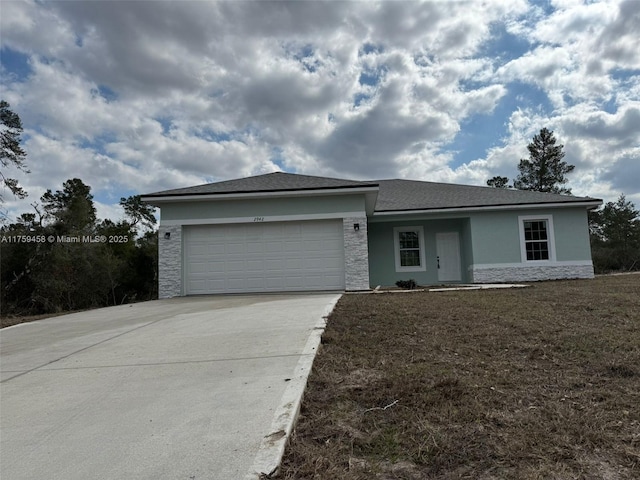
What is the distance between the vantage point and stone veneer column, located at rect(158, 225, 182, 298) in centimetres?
1390

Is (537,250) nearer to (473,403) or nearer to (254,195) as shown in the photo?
(254,195)

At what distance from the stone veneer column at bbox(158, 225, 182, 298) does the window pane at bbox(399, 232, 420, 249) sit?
864 cm

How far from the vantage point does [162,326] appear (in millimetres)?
7520

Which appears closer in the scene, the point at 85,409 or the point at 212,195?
the point at 85,409

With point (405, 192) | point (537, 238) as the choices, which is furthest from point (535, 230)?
point (405, 192)

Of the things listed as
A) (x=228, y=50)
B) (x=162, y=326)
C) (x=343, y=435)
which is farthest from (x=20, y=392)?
(x=228, y=50)

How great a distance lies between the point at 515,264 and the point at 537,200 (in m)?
2.60

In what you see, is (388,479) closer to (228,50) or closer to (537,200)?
(228,50)

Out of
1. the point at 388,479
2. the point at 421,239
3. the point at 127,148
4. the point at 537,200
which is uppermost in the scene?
the point at 127,148

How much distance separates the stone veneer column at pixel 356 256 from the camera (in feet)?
45.0

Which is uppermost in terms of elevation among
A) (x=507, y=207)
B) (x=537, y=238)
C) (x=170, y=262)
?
(x=507, y=207)

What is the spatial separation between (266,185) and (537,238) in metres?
10.4

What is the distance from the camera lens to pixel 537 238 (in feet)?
53.2

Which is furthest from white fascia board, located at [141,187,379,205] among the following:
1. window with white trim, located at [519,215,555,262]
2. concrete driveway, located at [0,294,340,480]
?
concrete driveway, located at [0,294,340,480]
